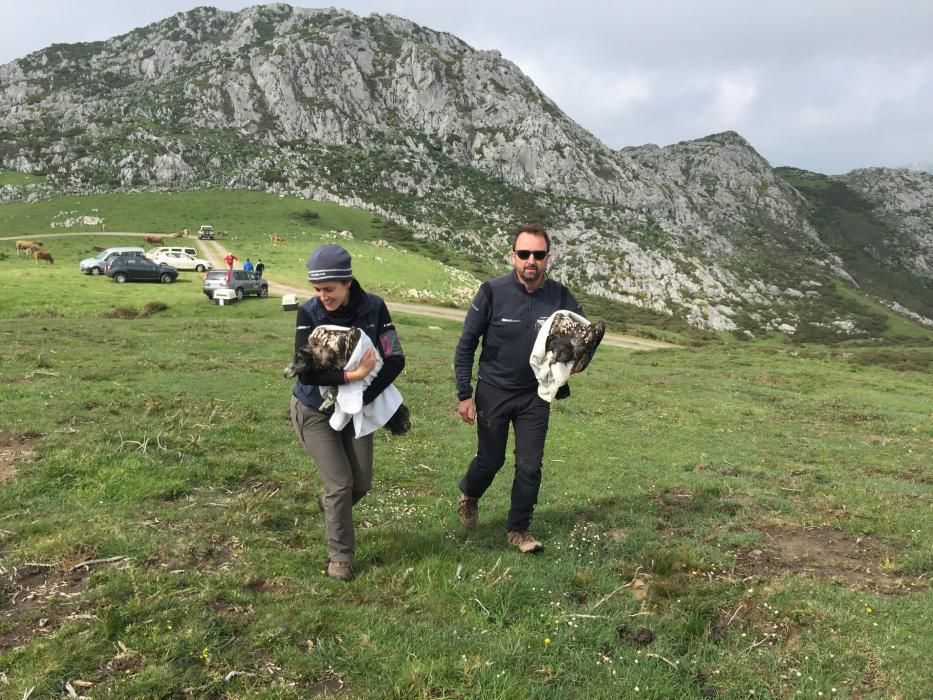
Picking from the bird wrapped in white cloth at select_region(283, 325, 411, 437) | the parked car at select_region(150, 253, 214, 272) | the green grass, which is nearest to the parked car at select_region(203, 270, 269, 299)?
the green grass

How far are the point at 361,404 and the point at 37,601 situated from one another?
11.7 ft

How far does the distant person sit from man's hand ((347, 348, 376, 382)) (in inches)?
55.4

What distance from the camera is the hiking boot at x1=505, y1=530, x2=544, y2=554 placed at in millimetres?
6859

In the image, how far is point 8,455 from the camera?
9312 millimetres

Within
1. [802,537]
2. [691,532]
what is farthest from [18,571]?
[802,537]

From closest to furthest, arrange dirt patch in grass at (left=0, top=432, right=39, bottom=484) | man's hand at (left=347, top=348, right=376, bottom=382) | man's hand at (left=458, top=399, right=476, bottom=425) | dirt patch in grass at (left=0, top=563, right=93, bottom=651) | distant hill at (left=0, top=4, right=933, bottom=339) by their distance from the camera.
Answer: dirt patch in grass at (left=0, top=563, right=93, bottom=651)
man's hand at (left=347, top=348, right=376, bottom=382)
man's hand at (left=458, top=399, right=476, bottom=425)
dirt patch in grass at (left=0, top=432, right=39, bottom=484)
distant hill at (left=0, top=4, right=933, bottom=339)

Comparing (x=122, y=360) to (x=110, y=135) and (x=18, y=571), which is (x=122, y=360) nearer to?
(x=18, y=571)

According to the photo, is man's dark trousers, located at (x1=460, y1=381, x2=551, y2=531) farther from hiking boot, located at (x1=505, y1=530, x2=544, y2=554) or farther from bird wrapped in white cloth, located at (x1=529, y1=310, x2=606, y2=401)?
bird wrapped in white cloth, located at (x1=529, y1=310, x2=606, y2=401)

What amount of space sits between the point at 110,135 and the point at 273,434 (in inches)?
6796

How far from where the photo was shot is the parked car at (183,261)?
A: 5497cm

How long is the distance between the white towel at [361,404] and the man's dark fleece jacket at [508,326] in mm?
1221

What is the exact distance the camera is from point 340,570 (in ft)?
19.6

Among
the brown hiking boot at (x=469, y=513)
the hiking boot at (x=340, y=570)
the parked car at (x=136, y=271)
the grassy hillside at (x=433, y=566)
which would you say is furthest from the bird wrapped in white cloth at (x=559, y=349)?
the parked car at (x=136, y=271)

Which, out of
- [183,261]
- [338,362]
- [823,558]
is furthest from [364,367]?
[183,261]
